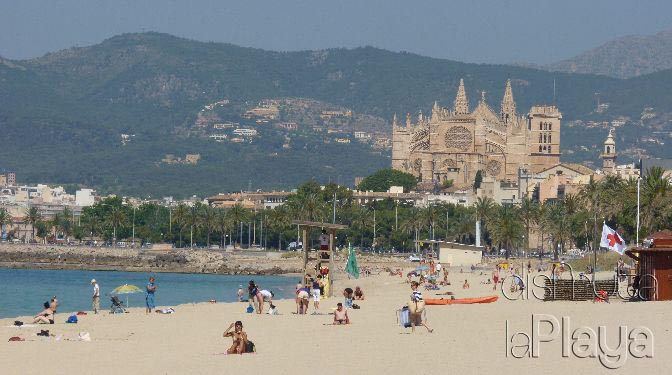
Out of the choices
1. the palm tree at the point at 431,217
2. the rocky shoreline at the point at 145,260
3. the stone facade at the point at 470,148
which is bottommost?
the rocky shoreline at the point at 145,260

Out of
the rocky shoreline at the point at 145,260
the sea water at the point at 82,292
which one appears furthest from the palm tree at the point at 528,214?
the sea water at the point at 82,292

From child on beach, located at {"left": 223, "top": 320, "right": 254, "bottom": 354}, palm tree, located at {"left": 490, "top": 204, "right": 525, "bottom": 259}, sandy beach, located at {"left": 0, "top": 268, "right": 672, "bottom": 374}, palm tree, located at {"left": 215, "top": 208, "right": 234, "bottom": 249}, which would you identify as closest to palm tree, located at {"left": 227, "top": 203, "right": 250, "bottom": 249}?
palm tree, located at {"left": 215, "top": 208, "right": 234, "bottom": 249}

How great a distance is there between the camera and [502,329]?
31.0 metres

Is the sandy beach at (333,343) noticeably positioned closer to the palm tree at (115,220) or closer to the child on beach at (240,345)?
the child on beach at (240,345)

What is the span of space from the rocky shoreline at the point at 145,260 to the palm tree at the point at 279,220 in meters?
8.58

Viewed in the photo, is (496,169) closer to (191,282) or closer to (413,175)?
(413,175)

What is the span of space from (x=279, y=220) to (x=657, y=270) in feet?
336

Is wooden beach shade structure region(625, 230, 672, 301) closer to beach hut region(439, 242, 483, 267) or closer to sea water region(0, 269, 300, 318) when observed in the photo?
sea water region(0, 269, 300, 318)

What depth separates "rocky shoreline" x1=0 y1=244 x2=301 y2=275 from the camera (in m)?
120

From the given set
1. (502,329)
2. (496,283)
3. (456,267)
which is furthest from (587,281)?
(456,267)

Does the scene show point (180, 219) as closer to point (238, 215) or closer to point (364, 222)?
point (238, 215)

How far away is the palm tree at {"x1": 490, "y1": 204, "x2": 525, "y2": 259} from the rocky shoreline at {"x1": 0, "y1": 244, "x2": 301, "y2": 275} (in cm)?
1434

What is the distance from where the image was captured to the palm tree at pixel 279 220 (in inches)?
5492

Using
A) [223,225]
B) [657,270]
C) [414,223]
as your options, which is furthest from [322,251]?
[223,225]
